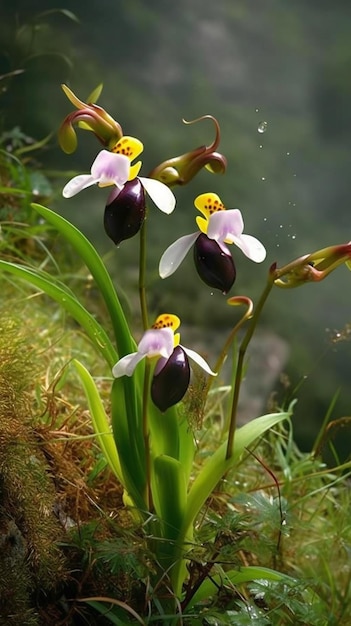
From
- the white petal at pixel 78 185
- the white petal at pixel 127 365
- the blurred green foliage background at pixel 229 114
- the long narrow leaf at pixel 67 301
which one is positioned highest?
the white petal at pixel 78 185

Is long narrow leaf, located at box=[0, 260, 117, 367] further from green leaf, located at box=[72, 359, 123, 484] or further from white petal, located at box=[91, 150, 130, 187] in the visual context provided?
white petal, located at box=[91, 150, 130, 187]

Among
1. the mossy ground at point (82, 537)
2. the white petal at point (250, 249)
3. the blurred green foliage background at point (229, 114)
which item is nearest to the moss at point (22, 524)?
the mossy ground at point (82, 537)

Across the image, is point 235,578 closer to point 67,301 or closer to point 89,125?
point 67,301

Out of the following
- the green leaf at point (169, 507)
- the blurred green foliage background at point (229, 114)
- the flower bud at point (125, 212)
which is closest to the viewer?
the flower bud at point (125, 212)

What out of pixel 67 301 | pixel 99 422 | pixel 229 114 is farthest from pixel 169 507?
pixel 229 114

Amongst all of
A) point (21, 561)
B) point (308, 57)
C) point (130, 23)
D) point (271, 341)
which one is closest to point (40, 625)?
point (21, 561)

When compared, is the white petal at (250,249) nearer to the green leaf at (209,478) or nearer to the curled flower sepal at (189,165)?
the curled flower sepal at (189,165)
